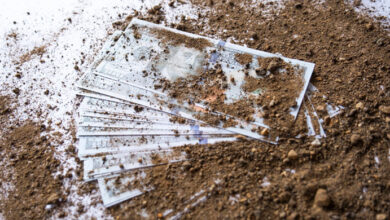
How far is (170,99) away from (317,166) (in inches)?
29.1

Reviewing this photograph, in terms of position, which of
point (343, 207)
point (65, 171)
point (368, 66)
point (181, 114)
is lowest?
point (65, 171)

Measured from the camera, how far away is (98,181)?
1219 millimetres

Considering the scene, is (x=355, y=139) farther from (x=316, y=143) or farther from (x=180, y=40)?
(x=180, y=40)

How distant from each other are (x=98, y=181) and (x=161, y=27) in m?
0.96

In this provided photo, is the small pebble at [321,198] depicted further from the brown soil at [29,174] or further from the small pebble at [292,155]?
the brown soil at [29,174]

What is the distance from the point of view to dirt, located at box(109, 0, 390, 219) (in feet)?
3.46

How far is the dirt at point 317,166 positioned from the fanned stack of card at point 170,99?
72 mm

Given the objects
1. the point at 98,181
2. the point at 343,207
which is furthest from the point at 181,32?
the point at 343,207

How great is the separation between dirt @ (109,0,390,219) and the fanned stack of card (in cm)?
7

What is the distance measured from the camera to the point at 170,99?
138 cm

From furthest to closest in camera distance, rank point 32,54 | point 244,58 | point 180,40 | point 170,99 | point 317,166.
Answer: point 32,54 < point 180,40 < point 244,58 < point 170,99 < point 317,166

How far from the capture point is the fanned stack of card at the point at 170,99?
124cm

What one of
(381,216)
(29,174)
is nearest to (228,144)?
(381,216)

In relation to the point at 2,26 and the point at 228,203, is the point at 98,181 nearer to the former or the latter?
the point at 228,203
